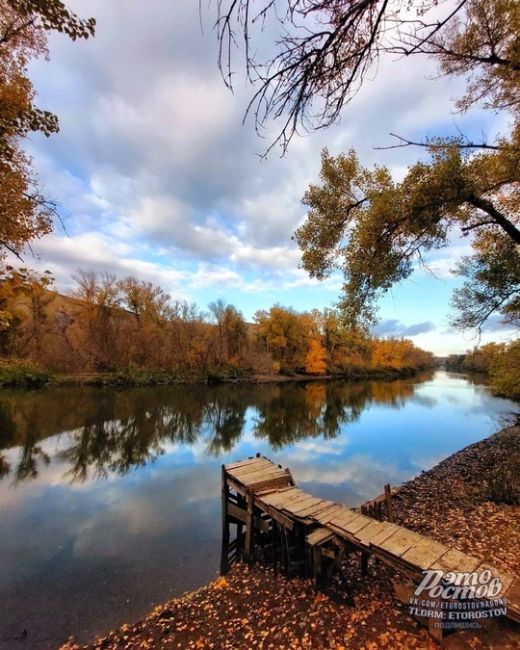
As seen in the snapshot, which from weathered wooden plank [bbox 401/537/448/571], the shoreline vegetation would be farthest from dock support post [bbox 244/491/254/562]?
the shoreline vegetation

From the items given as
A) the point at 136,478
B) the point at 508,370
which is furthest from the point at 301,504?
the point at 136,478

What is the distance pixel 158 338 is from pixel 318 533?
45016 millimetres

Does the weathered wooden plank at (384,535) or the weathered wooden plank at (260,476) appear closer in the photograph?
the weathered wooden plank at (384,535)

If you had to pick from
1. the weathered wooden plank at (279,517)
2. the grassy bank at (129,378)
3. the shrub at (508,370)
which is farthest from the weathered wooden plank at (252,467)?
the grassy bank at (129,378)

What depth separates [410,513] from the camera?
8.30 meters

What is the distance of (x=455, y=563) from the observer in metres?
4.05

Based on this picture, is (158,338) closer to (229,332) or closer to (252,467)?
(229,332)

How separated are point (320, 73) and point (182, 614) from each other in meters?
7.10

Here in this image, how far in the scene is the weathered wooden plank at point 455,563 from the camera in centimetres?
394

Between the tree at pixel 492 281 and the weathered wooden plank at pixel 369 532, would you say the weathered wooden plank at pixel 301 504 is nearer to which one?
the weathered wooden plank at pixel 369 532

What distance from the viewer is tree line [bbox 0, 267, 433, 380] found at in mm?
40125

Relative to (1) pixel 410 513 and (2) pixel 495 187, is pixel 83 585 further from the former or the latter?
(2) pixel 495 187

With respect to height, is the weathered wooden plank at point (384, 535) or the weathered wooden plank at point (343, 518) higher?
the weathered wooden plank at point (384, 535)

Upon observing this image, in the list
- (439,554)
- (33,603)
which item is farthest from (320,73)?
(33,603)
